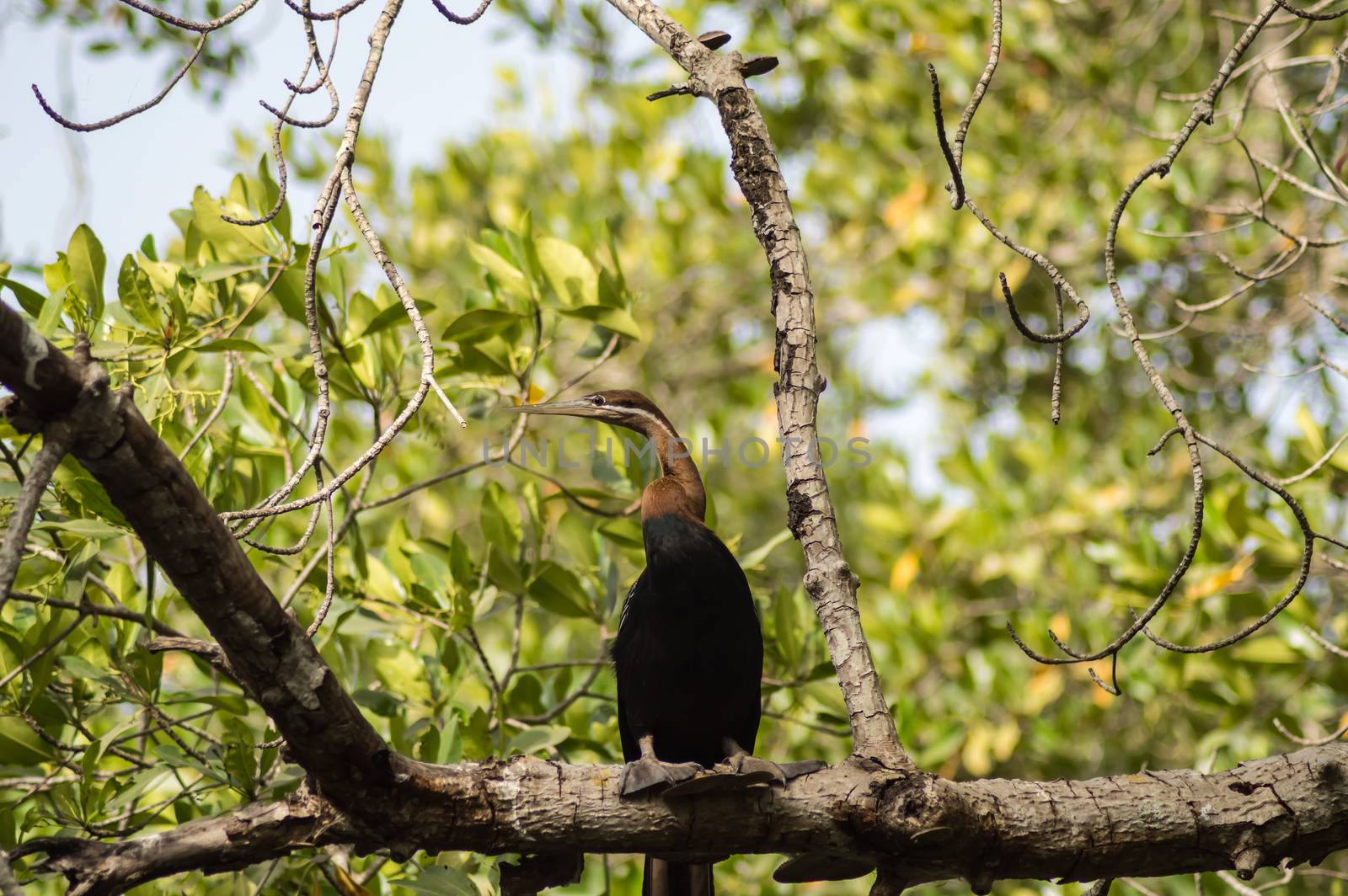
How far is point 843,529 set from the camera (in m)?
6.84

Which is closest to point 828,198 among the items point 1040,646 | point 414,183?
point 414,183

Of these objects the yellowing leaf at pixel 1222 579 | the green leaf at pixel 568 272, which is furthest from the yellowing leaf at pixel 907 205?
the green leaf at pixel 568 272

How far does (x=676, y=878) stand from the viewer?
9.94ft

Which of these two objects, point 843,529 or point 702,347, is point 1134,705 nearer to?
point 843,529

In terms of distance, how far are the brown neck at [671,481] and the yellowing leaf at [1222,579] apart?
2.02 meters

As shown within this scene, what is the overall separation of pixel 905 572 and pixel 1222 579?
1.62 metres

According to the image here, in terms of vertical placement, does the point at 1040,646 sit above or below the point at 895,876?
above

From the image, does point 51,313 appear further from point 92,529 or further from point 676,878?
point 676,878

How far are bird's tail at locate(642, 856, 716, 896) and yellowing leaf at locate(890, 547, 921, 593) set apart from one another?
8.66ft

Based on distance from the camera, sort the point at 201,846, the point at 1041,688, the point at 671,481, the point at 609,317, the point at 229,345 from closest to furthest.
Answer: the point at 201,846, the point at 229,345, the point at 671,481, the point at 609,317, the point at 1041,688

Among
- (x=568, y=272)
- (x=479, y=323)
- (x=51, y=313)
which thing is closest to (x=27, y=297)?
(x=51, y=313)

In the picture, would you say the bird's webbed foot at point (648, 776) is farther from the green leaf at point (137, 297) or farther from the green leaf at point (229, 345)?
the green leaf at point (137, 297)

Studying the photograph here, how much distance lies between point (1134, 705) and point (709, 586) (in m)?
3.41

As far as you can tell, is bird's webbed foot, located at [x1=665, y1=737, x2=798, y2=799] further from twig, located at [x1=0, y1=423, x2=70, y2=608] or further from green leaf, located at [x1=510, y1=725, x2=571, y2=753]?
twig, located at [x1=0, y1=423, x2=70, y2=608]
